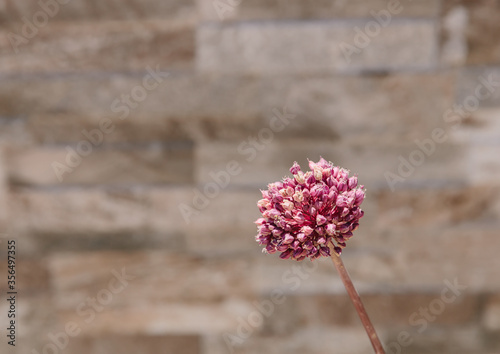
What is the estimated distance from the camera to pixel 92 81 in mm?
1026

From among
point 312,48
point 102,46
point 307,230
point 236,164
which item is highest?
point 102,46

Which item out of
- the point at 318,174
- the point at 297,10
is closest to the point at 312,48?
the point at 297,10

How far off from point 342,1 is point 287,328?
2.66 ft

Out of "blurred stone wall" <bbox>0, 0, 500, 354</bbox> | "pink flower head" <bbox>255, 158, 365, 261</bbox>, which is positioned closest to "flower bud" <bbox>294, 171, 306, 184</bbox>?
"pink flower head" <bbox>255, 158, 365, 261</bbox>

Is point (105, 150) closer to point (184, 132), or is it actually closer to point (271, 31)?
point (184, 132)

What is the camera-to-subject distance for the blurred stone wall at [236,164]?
3.28 ft

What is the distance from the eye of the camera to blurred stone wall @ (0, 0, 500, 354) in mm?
1000

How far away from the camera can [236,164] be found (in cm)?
104

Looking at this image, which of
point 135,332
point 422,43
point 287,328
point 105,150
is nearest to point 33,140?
point 105,150

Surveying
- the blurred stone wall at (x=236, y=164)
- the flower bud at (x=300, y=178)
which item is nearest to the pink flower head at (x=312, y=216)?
the flower bud at (x=300, y=178)

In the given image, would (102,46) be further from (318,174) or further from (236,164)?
(318,174)

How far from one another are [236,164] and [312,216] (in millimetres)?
650

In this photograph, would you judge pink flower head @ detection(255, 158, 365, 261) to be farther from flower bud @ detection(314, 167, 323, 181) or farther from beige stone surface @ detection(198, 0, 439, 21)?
beige stone surface @ detection(198, 0, 439, 21)

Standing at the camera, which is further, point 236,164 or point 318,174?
point 236,164
